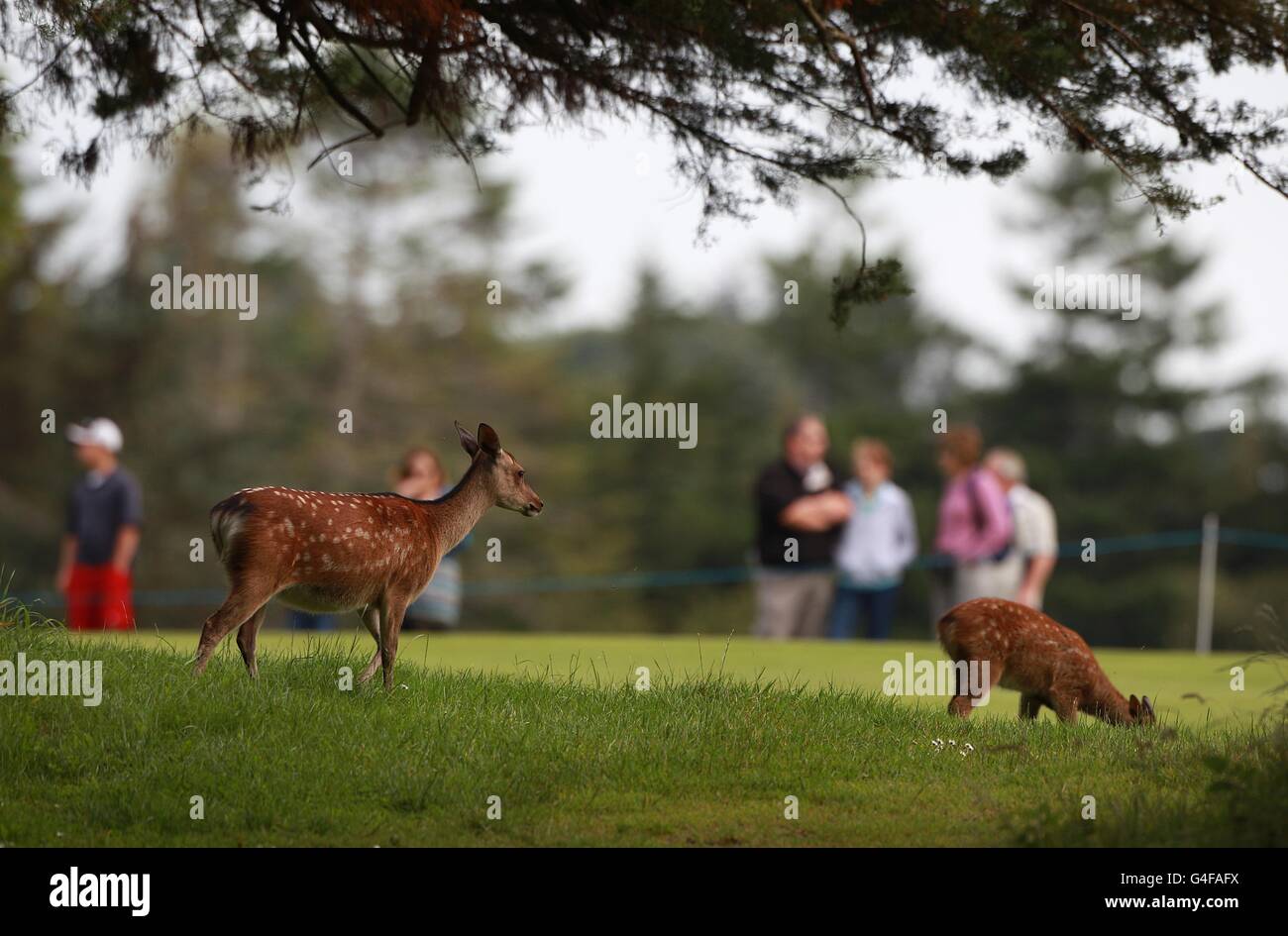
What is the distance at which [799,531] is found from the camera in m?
19.8

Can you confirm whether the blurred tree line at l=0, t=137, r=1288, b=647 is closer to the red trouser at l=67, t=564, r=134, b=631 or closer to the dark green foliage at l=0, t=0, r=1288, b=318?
the red trouser at l=67, t=564, r=134, b=631

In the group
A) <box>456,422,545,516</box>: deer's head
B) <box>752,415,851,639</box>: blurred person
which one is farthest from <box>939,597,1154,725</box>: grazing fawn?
<box>752,415,851,639</box>: blurred person

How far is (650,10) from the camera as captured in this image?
34.9 feet

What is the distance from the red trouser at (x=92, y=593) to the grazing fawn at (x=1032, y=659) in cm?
995

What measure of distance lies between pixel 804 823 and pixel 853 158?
189 inches

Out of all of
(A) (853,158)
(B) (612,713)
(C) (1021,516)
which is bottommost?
(B) (612,713)

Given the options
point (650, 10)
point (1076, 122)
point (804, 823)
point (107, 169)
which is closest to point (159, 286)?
point (107, 169)

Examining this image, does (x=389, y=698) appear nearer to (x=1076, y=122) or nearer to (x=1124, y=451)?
(x=1076, y=122)

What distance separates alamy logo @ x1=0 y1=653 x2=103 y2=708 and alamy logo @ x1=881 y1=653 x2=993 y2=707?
17.4ft

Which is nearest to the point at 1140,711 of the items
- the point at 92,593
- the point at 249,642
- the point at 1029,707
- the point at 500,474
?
the point at 1029,707

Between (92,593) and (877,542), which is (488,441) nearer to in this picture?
(92,593)

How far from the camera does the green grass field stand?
8.12 meters
